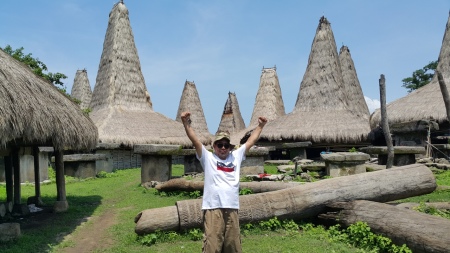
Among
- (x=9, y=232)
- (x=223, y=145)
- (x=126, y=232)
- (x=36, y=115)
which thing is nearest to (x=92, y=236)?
(x=126, y=232)

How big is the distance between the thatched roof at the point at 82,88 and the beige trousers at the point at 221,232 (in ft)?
114

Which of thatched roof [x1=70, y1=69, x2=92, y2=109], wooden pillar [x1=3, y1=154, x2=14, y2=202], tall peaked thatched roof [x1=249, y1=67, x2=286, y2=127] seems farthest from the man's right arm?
thatched roof [x1=70, y1=69, x2=92, y2=109]

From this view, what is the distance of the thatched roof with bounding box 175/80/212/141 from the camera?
121ft

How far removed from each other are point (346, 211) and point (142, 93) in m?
20.7

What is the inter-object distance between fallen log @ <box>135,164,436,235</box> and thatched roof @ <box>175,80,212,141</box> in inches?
1165

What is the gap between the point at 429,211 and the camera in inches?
285

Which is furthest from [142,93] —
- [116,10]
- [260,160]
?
[260,160]

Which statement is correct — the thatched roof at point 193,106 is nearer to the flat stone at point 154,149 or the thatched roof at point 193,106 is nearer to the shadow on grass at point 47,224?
the flat stone at point 154,149

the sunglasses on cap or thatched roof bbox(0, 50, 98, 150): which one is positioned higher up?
thatched roof bbox(0, 50, 98, 150)

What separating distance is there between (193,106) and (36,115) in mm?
30208

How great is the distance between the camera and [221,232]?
182 inches

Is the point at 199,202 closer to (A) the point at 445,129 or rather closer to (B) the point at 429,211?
(B) the point at 429,211

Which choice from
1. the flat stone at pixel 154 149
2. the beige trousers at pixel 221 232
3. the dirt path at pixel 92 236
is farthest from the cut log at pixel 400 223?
the flat stone at pixel 154 149

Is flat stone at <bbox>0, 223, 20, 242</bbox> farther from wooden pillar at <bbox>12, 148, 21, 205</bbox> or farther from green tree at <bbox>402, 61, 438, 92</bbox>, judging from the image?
green tree at <bbox>402, 61, 438, 92</bbox>
